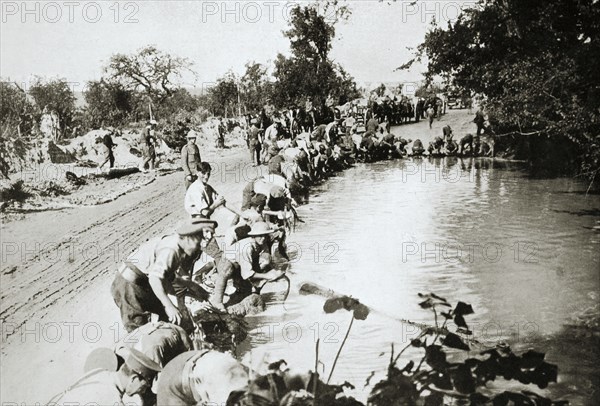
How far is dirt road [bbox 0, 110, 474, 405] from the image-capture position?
5.21 m

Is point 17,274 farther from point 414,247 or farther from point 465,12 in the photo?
point 465,12

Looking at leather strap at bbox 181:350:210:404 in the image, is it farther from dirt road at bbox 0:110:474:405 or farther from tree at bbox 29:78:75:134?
tree at bbox 29:78:75:134

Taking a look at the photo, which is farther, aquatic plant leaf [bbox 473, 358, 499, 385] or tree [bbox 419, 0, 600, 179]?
tree [bbox 419, 0, 600, 179]

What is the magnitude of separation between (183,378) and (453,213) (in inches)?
463

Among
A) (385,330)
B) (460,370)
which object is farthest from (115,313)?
(460,370)

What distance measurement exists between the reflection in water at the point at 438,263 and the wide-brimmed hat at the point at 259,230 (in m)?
1.10

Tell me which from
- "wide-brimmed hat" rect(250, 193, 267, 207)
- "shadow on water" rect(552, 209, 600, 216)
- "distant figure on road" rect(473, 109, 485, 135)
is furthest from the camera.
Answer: "distant figure on road" rect(473, 109, 485, 135)

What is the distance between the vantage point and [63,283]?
24.7 feet

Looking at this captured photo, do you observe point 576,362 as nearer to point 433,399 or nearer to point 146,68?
point 433,399

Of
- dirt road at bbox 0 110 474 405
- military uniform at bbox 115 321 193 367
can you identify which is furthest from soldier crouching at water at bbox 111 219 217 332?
dirt road at bbox 0 110 474 405

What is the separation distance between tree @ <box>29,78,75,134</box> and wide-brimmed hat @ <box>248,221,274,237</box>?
11799mm

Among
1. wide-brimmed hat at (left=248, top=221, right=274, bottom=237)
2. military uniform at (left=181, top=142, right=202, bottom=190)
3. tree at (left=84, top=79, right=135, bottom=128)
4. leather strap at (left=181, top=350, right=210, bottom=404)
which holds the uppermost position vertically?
tree at (left=84, top=79, right=135, bottom=128)

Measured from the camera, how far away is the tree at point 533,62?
34.7ft

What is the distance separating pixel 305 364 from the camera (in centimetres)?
562
